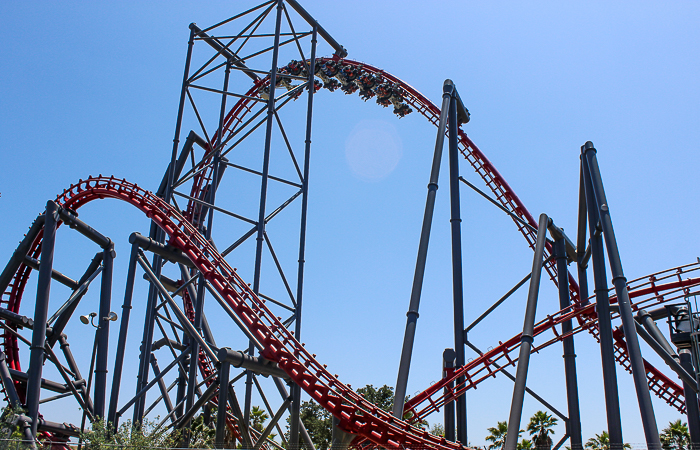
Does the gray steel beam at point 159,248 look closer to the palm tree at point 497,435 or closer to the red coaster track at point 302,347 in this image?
the red coaster track at point 302,347

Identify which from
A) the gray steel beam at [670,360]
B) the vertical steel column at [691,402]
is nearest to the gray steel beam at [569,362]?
the gray steel beam at [670,360]

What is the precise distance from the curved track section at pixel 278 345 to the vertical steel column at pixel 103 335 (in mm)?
1399

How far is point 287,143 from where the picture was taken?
12836 millimetres

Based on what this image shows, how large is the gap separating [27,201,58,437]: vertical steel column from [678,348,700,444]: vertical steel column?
36.9 feet

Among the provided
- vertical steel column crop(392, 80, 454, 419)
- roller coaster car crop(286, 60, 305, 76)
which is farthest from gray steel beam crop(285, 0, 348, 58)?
vertical steel column crop(392, 80, 454, 419)

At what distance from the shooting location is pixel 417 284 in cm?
796

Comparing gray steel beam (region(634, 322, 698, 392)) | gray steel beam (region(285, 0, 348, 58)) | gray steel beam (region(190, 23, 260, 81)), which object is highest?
gray steel beam (region(285, 0, 348, 58))

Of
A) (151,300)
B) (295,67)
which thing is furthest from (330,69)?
(151,300)

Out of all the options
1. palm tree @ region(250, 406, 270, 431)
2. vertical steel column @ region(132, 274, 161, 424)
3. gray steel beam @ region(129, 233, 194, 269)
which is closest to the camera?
vertical steel column @ region(132, 274, 161, 424)

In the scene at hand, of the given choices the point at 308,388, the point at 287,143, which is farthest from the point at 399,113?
the point at 308,388

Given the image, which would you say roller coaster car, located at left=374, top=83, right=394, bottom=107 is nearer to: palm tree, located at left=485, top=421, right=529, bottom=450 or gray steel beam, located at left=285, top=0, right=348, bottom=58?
A: gray steel beam, located at left=285, top=0, right=348, bottom=58

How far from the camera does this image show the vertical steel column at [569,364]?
10.2m

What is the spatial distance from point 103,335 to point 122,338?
874 millimetres

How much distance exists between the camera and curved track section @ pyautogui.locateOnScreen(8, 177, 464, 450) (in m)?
8.33
